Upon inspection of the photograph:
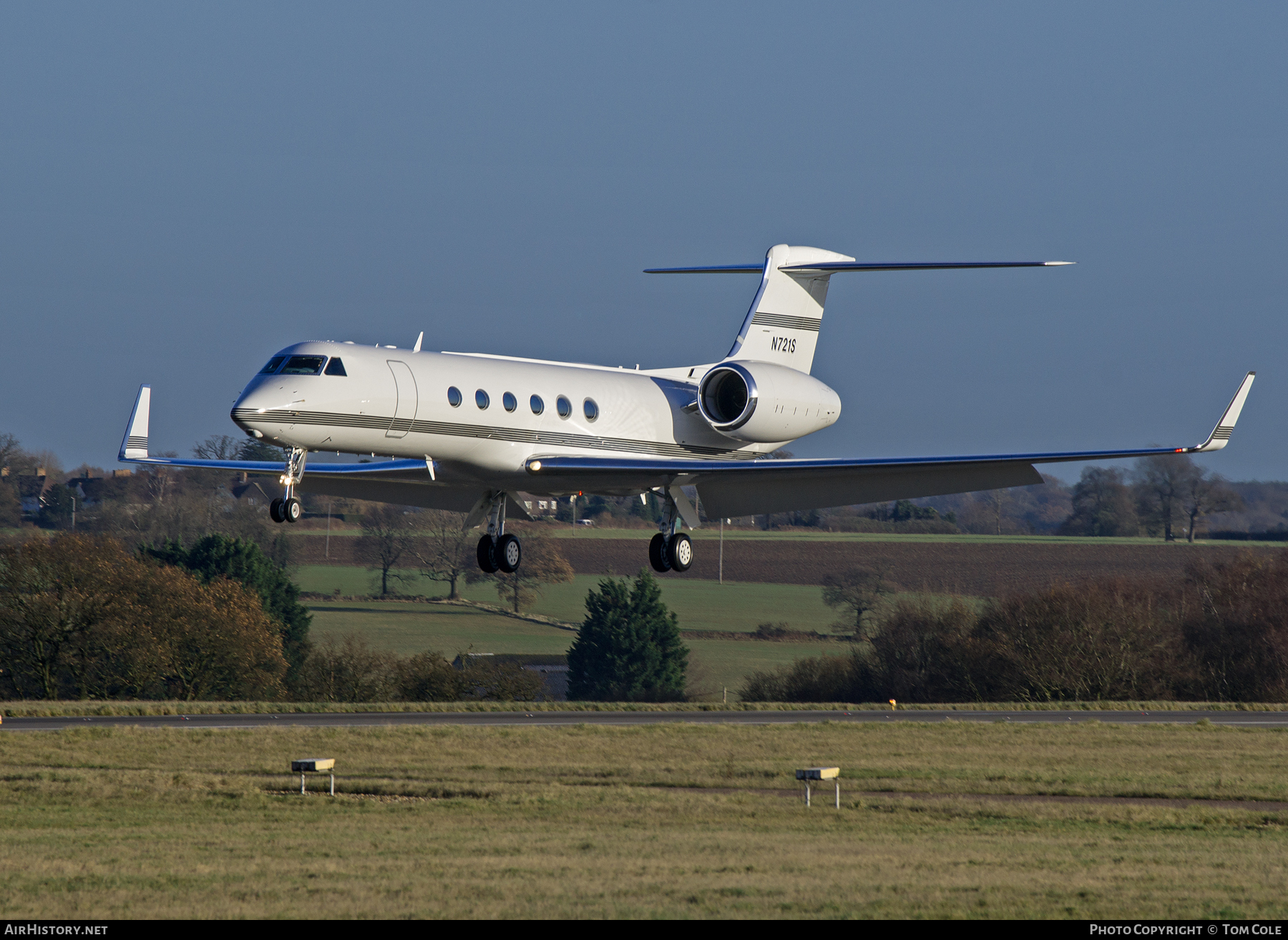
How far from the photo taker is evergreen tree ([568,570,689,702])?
300ft

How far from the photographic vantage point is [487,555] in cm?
2788

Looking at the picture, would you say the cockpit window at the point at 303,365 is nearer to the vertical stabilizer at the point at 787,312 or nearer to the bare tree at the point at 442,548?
the vertical stabilizer at the point at 787,312

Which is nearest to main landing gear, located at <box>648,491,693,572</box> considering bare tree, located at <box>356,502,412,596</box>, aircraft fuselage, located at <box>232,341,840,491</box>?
aircraft fuselage, located at <box>232,341,840,491</box>

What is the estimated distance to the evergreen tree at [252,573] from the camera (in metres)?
86.4

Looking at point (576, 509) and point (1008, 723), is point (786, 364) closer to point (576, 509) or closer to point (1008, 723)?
point (1008, 723)

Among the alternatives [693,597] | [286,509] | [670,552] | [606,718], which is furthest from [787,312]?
[693,597]

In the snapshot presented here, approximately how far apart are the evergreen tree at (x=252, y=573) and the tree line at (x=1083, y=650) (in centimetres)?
2749

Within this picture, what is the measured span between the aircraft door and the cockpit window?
1.17m

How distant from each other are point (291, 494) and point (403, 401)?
2299 millimetres

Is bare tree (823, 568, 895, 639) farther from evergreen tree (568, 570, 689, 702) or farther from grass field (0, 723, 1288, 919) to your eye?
grass field (0, 723, 1288, 919)

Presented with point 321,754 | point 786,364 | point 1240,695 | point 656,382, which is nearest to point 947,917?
point 656,382

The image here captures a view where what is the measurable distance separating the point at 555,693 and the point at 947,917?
76723 millimetres

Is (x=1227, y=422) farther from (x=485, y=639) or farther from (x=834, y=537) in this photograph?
(x=834, y=537)

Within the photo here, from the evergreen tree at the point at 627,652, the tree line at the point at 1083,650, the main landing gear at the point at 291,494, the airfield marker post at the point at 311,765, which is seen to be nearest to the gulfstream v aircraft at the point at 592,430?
the main landing gear at the point at 291,494
